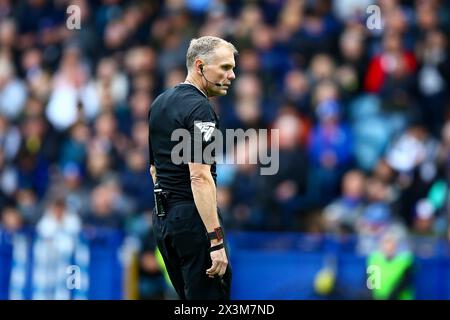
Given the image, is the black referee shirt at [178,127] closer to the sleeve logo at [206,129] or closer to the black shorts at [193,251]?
the sleeve logo at [206,129]

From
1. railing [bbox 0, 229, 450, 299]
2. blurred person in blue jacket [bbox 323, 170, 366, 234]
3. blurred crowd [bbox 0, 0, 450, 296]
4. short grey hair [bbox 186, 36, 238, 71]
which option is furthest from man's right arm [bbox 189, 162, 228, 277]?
blurred person in blue jacket [bbox 323, 170, 366, 234]

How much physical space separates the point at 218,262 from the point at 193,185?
522 mm

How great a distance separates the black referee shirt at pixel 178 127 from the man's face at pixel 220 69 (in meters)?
0.12

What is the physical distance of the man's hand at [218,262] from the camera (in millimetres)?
7074

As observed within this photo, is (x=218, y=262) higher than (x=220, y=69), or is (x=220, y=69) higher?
(x=220, y=69)

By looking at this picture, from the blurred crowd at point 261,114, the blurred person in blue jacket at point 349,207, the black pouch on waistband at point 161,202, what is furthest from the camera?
the blurred crowd at point 261,114

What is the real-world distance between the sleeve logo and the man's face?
44 cm

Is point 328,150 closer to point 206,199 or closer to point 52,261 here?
point 52,261

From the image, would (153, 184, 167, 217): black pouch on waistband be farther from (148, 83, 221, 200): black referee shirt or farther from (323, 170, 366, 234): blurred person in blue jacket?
(323, 170, 366, 234): blurred person in blue jacket

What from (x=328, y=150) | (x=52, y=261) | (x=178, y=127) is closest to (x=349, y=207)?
(x=328, y=150)

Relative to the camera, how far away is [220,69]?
24.3ft

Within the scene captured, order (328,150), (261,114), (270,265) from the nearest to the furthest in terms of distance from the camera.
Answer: (270,265)
(328,150)
(261,114)

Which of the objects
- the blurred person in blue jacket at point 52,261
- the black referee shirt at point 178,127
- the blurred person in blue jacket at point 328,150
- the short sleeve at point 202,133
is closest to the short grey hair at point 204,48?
the black referee shirt at point 178,127

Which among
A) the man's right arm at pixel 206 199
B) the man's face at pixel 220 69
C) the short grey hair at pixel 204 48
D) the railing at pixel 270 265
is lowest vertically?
the railing at pixel 270 265
